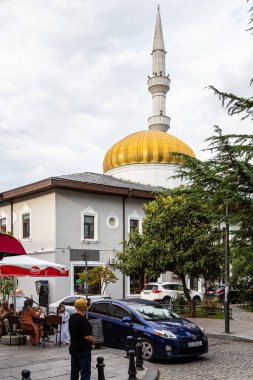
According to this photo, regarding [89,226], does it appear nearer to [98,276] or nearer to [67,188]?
[67,188]

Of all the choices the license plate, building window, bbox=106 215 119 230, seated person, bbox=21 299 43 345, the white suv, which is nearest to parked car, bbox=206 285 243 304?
A: the white suv

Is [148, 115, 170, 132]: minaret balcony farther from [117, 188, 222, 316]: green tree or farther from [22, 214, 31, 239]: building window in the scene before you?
[117, 188, 222, 316]: green tree

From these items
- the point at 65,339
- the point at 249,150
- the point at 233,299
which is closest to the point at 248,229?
the point at 249,150

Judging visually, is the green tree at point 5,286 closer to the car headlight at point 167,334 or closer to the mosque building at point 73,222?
the mosque building at point 73,222

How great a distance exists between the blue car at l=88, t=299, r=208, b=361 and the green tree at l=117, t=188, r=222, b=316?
26.9 feet

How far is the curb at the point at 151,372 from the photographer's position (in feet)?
30.9

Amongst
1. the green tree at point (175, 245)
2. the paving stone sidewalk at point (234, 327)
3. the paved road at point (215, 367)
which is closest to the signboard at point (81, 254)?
the green tree at point (175, 245)

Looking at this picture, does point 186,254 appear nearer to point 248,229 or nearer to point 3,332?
point 3,332

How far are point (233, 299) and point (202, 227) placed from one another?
12077 millimetres

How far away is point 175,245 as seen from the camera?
21797 millimetres

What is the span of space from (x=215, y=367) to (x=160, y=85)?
170 feet

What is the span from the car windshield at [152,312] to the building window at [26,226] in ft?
65.1

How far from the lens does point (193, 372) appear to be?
10320 millimetres

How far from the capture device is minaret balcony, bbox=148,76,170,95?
59.3m
